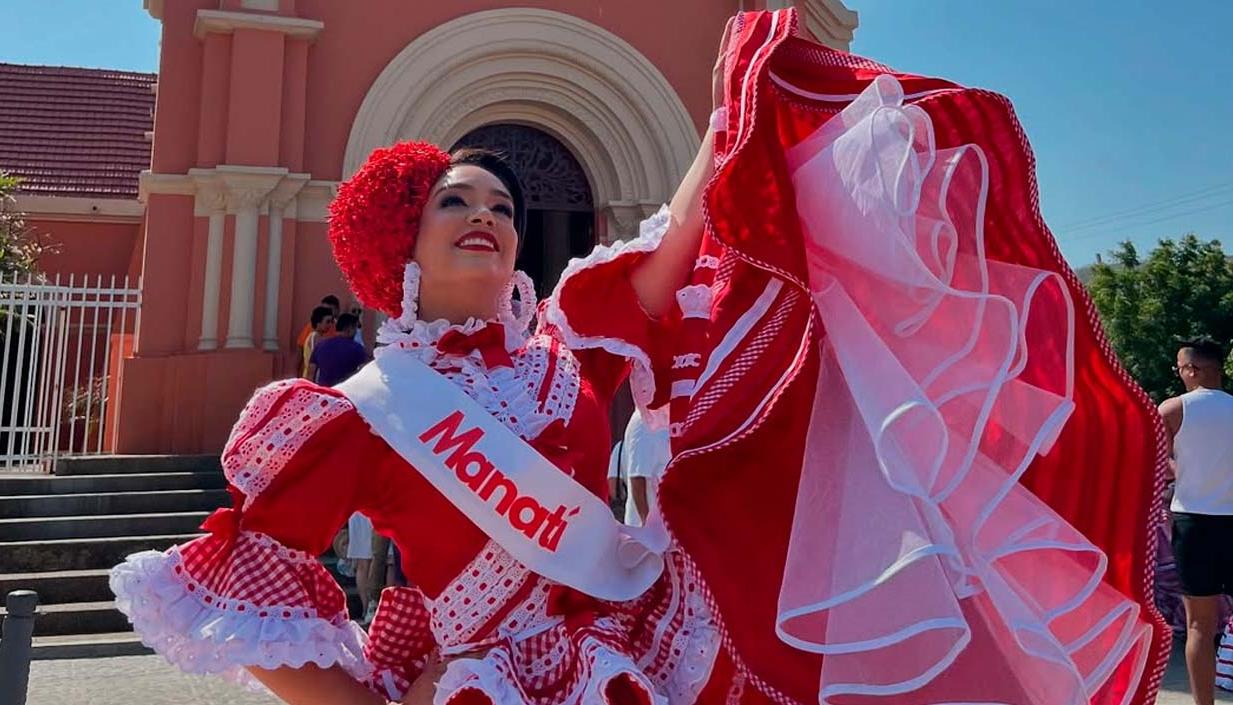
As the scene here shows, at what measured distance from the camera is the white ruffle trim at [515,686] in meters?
1.27

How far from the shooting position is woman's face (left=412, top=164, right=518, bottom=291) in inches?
64.4

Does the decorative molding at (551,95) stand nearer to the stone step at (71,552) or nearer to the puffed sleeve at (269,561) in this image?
the stone step at (71,552)

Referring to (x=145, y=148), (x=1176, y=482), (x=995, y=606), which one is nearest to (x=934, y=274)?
(x=995, y=606)

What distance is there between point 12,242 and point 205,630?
12513 mm

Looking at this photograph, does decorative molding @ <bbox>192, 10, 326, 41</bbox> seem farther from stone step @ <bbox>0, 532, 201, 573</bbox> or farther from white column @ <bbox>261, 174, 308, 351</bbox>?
stone step @ <bbox>0, 532, 201, 573</bbox>

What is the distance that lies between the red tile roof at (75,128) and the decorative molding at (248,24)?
25.2ft

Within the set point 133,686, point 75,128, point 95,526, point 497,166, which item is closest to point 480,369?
point 497,166

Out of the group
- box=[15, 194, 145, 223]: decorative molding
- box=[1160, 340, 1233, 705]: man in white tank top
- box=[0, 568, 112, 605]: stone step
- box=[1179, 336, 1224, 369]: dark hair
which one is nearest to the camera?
box=[1160, 340, 1233, 705]: man in white tank top

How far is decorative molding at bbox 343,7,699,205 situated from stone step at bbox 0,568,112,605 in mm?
4230

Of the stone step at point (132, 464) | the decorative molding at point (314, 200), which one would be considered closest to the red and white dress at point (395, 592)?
the stone step at point (132, 464)

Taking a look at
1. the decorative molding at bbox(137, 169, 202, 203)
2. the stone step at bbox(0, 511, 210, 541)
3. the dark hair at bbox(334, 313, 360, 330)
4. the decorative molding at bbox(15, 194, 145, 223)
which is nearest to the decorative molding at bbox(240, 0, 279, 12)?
the decorative molding at bbox(137, 169, 202, 203)

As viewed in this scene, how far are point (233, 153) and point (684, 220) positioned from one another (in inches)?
289

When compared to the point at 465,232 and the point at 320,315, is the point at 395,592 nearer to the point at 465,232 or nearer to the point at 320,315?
the point at 465,232

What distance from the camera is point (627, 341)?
1.65 m
